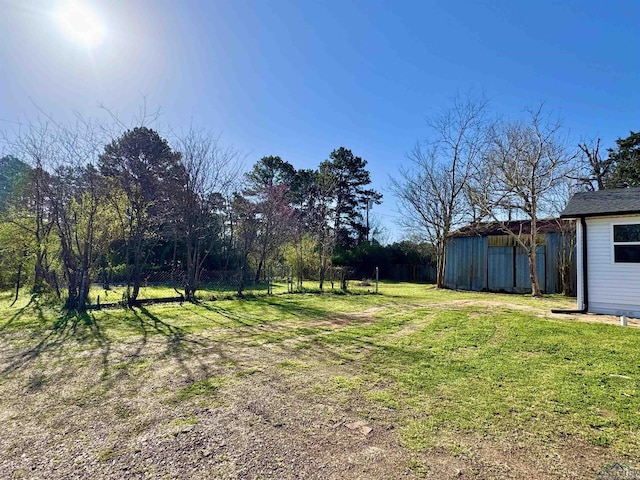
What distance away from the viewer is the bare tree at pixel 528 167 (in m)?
12.6

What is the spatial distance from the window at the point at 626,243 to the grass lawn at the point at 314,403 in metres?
2.32

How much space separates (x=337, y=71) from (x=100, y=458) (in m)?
10.0

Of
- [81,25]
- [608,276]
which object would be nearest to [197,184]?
[81,25]

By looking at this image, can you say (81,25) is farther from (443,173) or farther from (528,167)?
(443,173)

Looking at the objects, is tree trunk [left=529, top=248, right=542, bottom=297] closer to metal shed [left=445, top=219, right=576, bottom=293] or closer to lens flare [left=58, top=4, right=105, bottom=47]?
metal shed [left=445, top=219, right=576, bottom=293]

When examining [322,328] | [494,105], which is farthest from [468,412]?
[494,105]

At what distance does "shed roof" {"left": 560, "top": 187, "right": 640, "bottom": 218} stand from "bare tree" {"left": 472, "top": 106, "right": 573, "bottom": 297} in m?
4.26

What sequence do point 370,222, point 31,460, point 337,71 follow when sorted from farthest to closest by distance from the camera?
1. point 370,222
2. point 337,71
3. point 31,460

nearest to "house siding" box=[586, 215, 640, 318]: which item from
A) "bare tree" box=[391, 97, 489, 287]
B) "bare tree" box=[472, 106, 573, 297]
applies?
"bare tree" box=[472, 106, 573, 297]

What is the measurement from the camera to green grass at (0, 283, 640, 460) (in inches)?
97.3

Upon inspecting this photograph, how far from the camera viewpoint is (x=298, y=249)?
14422 millimetres

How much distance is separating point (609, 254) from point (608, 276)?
481 millimetres

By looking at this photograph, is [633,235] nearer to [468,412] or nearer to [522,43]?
[522,43]

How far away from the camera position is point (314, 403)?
9.12 ft
